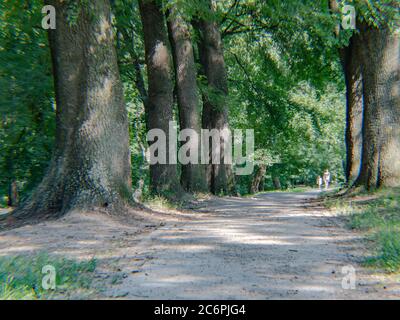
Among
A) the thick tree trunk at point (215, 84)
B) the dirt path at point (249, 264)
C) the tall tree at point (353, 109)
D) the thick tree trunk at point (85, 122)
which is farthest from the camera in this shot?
the thick tree trunk at point (215, 84)

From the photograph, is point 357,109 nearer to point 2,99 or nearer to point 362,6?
point 362,6

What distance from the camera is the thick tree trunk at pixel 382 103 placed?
1251cm

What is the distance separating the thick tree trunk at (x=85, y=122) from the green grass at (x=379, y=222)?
16.2 ft

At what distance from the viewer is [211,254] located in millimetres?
6516

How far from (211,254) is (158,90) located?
30.6ft

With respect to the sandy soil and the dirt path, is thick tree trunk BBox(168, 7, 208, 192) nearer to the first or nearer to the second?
the sandy soil

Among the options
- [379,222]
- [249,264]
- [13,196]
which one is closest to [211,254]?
[249,264]

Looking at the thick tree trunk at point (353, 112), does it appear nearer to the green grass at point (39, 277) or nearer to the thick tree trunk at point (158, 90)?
the thick tree trunk at point (158, 90)

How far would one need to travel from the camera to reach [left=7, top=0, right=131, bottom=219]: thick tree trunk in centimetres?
953

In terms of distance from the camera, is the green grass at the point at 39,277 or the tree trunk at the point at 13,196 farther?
the tree trunk at the point at 13,196

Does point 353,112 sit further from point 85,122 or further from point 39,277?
point 39,277

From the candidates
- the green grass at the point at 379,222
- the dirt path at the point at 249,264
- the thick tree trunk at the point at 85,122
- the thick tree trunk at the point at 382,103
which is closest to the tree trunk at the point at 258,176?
the thick tree trunk at the point at 382,103

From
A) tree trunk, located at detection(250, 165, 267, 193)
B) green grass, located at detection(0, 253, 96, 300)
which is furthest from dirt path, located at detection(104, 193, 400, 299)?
tree trunk, located at detection(250, 165, 267, 193)
